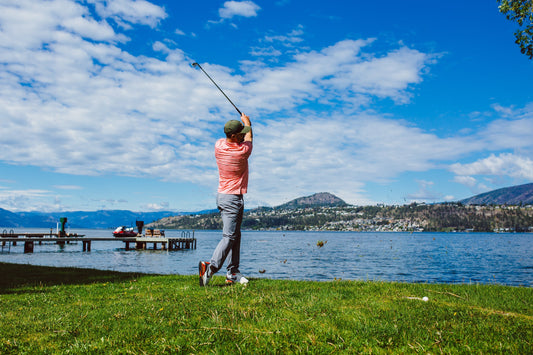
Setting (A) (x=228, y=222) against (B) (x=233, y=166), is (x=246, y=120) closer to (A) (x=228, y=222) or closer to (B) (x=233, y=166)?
(B) (x=233, y=166)

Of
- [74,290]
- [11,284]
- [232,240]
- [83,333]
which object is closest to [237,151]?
[232,240]

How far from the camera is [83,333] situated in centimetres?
397

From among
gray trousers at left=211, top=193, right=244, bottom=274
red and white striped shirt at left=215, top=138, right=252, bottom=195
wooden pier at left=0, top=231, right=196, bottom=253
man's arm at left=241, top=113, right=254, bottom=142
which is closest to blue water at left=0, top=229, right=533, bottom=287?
wooden pier at left=0, top=231, right=196, bottom=253

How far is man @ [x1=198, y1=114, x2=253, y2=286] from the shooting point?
7.14 metres

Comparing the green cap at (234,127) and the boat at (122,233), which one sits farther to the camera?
the boat at (122,233)

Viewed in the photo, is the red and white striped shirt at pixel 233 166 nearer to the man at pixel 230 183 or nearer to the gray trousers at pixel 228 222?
the man at pixel 230 183

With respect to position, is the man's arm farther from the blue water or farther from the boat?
the boat

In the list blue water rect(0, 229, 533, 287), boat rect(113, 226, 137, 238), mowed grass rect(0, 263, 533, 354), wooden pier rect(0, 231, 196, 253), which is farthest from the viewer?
boat rect(113, 226, 137, 238)

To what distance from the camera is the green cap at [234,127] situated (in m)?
7.23

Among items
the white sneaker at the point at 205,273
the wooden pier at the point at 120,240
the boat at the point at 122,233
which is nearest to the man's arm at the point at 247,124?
the white sneaker at the point at 205,273

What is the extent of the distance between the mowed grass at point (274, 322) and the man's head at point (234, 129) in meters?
2.92

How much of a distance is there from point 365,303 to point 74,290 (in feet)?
20.1

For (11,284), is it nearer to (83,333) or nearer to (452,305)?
(83,333)

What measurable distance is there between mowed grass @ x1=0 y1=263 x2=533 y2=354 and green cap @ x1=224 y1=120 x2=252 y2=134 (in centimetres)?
296
